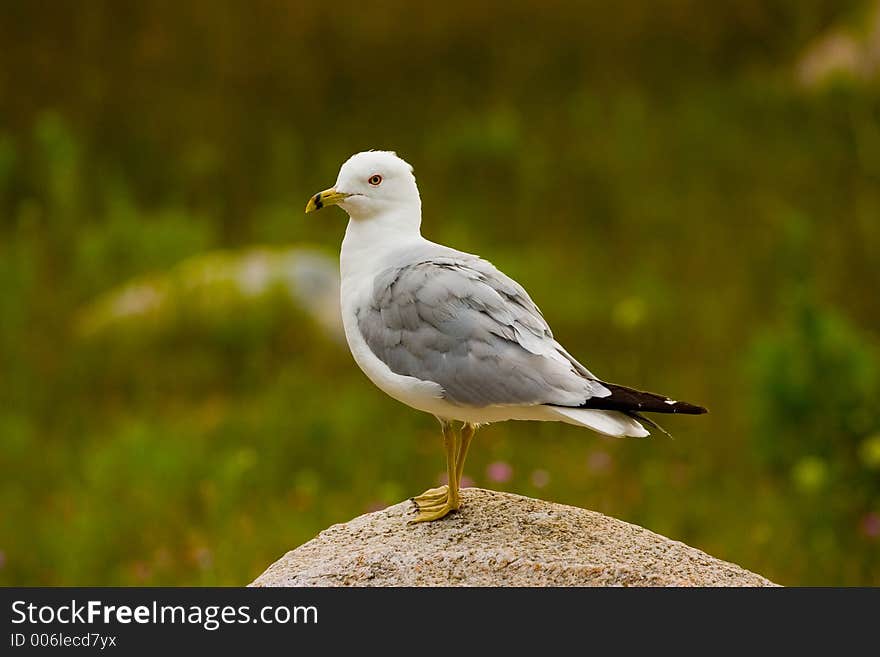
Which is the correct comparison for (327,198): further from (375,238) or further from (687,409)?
(687,409)

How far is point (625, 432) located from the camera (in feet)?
11.9

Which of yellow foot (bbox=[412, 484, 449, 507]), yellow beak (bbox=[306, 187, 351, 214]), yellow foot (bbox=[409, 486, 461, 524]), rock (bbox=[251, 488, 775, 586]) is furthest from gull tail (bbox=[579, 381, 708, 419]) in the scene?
yellow beak (bbox=[306, 187, 351, 214])

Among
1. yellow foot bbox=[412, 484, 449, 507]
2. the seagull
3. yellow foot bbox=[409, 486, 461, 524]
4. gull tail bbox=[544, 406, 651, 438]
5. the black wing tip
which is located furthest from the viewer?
yellow foot bbox=[412, 484, 449, 507]

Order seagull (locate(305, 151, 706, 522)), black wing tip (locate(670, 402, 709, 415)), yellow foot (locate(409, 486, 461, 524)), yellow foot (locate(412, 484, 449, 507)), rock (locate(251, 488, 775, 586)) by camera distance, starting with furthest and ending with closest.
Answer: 1. yellow foot (locate(412, 484, 449, 507))
2. yellow foot (locate(409, 486, 461, 524))
3. rock (locate(251, 488, 775, 586))
4. seagull (locate(305, 151, 706, 522))
5. black wing tip (locate(670, 402, 709, 415))

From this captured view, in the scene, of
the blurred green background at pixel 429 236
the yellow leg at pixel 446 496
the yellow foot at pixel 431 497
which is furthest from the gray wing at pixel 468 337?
the blurred green background at pixel 429 236

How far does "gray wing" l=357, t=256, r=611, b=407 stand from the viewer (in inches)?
148

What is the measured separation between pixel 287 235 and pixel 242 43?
2.12 m

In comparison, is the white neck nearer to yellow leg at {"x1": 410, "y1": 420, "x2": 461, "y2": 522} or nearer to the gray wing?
the gray wing

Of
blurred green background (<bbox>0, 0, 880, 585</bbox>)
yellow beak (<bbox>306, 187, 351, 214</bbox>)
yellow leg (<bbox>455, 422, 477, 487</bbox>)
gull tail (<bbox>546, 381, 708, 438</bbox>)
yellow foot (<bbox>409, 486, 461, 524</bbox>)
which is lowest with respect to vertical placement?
gull tail (<bbox>546, 381, 708, 438</bbox>)

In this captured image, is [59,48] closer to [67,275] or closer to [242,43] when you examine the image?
[242,43]

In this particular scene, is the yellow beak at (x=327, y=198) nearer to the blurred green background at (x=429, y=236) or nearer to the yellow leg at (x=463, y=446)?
the yellow leg at (x=463, y=446)

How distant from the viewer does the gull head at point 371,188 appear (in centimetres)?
412

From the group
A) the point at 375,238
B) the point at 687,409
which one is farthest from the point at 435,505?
the point at 687,409

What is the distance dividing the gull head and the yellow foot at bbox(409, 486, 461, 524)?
945 millimetres
